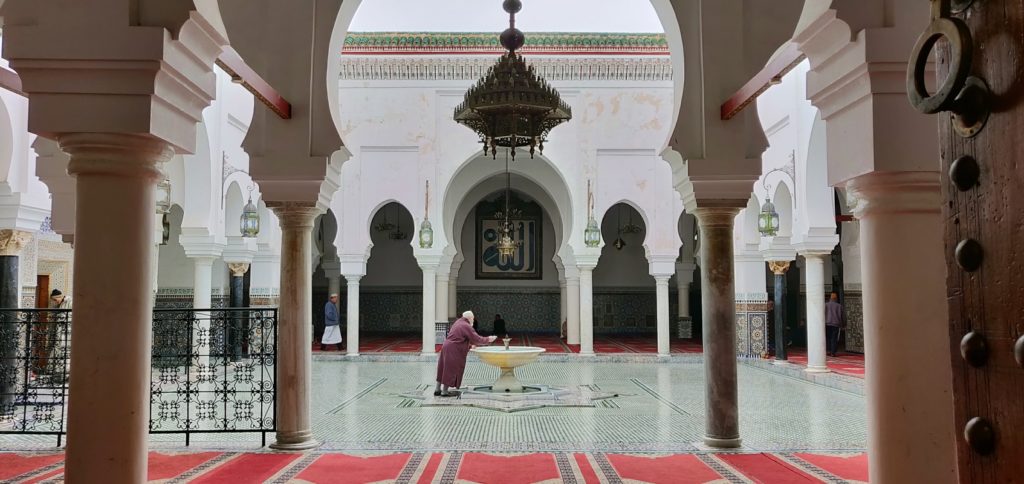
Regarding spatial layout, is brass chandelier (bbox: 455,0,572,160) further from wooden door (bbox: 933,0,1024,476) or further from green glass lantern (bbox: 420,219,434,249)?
wooden door (bbox: 933,0,1024,476)

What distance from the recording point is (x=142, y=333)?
2641 millimetres

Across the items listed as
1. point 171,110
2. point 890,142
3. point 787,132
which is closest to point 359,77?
point 787,132

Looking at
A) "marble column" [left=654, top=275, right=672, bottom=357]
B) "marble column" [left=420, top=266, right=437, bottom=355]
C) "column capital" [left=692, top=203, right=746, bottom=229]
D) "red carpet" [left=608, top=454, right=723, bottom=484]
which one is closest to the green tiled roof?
"marble column" [left=420, top=266, right=437, bottom=355]

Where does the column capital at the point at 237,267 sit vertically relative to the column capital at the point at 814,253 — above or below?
below

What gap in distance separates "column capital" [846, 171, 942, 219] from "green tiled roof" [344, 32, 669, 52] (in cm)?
1035

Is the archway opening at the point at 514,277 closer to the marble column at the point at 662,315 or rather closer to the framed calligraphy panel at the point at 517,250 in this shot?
the framed calligraphy panel at the point at 517,250

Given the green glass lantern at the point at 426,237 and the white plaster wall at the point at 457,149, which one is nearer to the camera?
the green glass lantern at the point at 426,237

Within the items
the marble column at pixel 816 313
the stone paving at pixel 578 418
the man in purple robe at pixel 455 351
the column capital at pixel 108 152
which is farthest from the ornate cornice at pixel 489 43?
the column capital at pixel 108 152

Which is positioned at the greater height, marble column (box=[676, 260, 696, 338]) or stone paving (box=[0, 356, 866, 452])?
marble column (box=[676, 260, 696, 338])

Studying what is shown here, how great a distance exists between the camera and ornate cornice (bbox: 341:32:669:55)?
1238cm

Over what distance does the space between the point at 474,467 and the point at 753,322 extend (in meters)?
8.76

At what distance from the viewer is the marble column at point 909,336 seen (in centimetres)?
245

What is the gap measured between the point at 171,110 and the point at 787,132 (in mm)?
9461

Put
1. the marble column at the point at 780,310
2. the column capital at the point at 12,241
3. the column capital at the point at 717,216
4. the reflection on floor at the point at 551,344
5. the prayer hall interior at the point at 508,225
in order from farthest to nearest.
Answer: the reflection on floor at the point at 551,344
the marble column at the point at 780,310
the column capital at the point at 12,241
the column capital at the point at 717,216
the prayer hall interior at the point at 508,225
